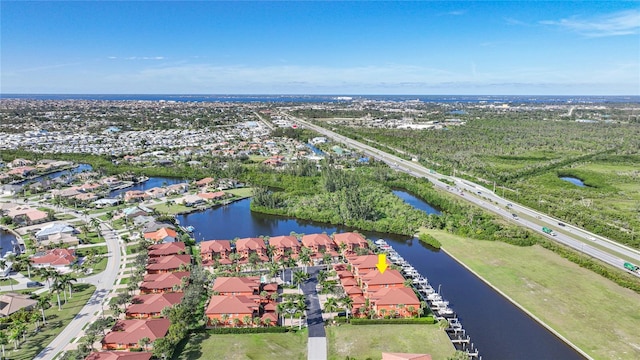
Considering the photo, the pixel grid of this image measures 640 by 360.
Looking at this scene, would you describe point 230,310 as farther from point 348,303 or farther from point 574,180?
point 574,180

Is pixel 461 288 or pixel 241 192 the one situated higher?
pixel 241 192

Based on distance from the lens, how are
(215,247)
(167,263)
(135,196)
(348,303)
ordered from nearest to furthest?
(348,303) → (167,263) → (215,247) → (135,196)

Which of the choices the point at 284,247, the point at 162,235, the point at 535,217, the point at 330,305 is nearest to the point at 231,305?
the point at 330,305

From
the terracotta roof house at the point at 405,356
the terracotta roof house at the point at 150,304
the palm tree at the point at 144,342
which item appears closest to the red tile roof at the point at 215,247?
the terracotta roof house at the point at 150,304

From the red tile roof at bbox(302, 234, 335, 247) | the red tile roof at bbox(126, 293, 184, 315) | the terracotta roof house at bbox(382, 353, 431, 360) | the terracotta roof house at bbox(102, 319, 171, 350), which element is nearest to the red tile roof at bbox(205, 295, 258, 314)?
the terracotta roof house at bbox(102, 319, 171, 350)

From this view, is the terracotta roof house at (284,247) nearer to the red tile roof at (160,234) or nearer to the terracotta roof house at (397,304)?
the red tile roof at (160,234)

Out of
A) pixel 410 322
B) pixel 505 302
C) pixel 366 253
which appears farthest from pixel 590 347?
pixel 366 253

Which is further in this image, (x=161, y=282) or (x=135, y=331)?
(x=161, y=282)
